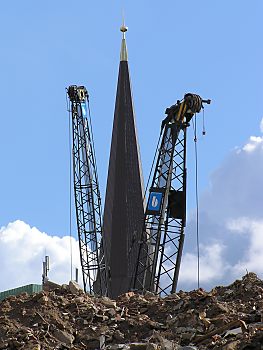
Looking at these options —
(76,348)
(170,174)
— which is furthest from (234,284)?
(170,174)

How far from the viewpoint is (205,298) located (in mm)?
28547

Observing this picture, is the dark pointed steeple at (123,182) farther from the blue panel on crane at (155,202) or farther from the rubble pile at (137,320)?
the rubble pile at (137,320)

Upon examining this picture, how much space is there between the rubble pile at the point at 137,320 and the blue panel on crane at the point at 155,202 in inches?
801

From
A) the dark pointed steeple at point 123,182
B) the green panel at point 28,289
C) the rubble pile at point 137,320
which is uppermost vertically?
the dark pointed steeple at point 123,182

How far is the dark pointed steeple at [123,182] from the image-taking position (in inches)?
2825

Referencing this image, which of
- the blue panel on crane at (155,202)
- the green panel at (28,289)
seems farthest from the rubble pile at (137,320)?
the green panel at (28,289)

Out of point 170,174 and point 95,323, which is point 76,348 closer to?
point 95,323

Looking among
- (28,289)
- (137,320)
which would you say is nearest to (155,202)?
(28,289)

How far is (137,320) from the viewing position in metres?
27.1

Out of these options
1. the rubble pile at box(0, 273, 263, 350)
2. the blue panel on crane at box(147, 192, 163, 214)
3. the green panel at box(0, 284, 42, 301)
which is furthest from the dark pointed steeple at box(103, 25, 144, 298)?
the rubble pile at box(0, 273, 263, 350)

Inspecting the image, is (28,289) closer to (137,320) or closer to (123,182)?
(123,182)

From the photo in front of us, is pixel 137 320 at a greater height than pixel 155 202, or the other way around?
pixel 155 202

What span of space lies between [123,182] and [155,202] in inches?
854

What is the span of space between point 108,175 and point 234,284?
43587mm
